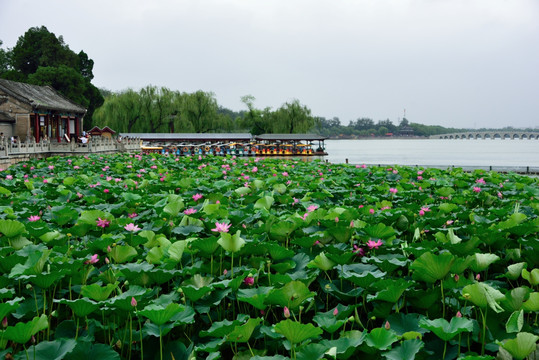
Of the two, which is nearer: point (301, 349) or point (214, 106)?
point (301, 349)

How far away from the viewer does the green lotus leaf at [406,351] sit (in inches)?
61.0

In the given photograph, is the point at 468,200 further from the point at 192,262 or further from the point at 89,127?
the point at 89,127

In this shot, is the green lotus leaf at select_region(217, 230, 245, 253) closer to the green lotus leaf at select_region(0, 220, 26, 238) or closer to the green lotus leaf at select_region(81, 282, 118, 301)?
the green lotus leaf at select_region(81, 282, 118, 301)

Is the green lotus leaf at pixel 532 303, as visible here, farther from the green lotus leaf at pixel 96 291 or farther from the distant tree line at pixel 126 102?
the distant tree line at pixel 126 102

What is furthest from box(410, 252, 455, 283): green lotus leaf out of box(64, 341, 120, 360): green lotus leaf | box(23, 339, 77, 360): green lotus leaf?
box(23, 339, 77, 360): green lotus leaf

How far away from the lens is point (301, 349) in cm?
155

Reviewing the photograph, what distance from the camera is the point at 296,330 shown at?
1525mm

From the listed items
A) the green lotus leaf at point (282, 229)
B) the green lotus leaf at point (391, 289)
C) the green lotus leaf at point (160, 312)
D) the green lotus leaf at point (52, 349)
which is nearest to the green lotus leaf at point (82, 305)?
the green lotus leaf at point (52, 349)

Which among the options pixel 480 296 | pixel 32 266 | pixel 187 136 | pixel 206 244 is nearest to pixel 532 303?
pixel 480 296

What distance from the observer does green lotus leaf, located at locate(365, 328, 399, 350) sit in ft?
5.21

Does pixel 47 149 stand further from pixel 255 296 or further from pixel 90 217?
pixel 255 296

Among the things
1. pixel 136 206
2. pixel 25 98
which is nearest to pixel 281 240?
pixel 136 206

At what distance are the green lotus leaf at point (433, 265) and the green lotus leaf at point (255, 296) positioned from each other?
639mm

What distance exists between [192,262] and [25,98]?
2593 cm
